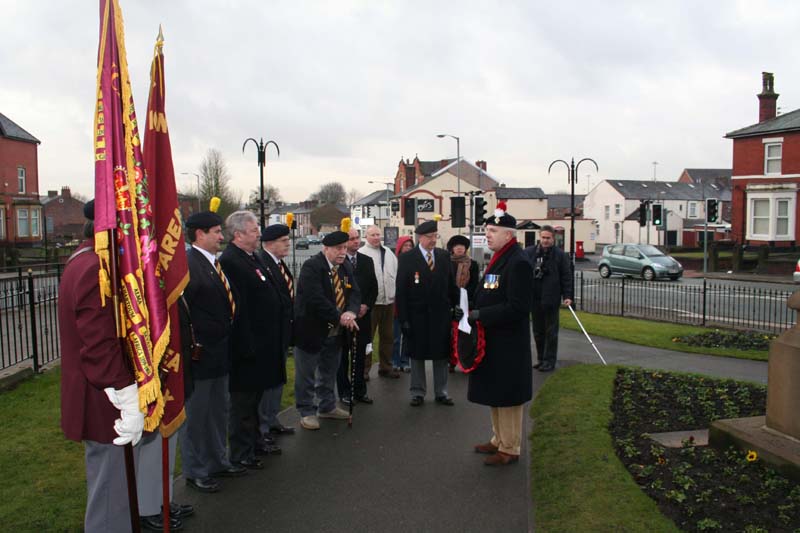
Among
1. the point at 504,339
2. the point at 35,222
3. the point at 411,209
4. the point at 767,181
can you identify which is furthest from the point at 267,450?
the point at 35,222

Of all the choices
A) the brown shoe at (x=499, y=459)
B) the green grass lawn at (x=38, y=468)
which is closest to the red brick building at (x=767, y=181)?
the brown shoe at (x=499, y=459)

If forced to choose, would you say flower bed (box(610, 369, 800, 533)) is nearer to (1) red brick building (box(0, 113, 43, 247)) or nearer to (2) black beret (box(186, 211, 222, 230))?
(2) black beret (box(186, 211, 222, 230))

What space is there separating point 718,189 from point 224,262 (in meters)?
90.3

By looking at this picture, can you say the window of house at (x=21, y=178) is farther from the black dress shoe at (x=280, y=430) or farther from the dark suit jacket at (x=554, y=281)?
the black dress shoe at (x=280, y=430)

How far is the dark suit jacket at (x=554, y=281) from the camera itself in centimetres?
979

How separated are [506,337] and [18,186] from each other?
4838 centimetres

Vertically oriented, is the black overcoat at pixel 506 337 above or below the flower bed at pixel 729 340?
above

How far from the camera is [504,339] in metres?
5.97

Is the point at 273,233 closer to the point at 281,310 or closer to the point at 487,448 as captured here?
the point at 281,310

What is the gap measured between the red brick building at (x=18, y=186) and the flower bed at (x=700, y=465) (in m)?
44.0

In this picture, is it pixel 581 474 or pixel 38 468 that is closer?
pixel 581 474

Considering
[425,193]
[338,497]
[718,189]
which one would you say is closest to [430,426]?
[338,497]

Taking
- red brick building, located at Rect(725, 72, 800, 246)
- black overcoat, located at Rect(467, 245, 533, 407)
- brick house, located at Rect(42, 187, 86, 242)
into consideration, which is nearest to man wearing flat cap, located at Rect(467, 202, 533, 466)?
black overcoat, located at Rect(467, 245, 533, 407)

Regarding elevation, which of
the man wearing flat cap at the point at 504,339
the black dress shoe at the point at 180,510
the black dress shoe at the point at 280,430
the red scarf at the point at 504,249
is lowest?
the black dress shoe at the point at 280,430
